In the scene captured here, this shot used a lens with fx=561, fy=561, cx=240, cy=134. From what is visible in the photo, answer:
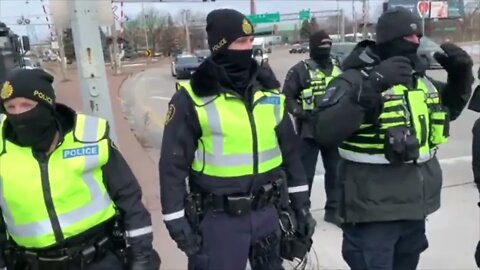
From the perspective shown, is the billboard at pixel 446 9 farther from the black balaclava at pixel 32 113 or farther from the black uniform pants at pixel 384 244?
the black balaclava at pixel 32 113

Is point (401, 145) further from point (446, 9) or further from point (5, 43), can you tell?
point (446, 9)

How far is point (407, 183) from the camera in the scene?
2846 millimetres

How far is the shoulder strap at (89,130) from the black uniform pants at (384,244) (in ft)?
4.55

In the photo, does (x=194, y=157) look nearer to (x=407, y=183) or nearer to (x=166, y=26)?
(x=407, y=183)

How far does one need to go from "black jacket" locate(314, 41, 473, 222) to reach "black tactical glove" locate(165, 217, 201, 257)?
2.60ft

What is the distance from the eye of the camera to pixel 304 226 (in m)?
2.91

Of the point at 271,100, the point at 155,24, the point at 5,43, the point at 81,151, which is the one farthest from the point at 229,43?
the point at 155,24

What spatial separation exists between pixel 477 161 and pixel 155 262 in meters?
1.73

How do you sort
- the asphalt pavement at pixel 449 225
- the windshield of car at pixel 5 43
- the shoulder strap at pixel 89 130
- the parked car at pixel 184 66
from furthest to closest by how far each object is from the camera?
the parked car at pixel 184 66
the windshield of car at pixel 5 43
the asphalt pavement at pixel 449 225
the shoulder strap at pixel 89 130

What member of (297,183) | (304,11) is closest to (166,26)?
(304,11)

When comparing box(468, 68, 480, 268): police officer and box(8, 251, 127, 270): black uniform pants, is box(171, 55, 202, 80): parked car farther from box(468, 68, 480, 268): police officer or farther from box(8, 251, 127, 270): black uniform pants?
box(8, 251, 127, 270): black uniform pants

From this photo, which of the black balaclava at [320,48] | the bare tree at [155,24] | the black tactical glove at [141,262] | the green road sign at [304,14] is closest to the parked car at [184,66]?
the black balaclava at [320,48]

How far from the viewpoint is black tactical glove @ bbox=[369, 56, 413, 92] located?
2.59m

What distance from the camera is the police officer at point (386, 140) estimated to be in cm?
271
